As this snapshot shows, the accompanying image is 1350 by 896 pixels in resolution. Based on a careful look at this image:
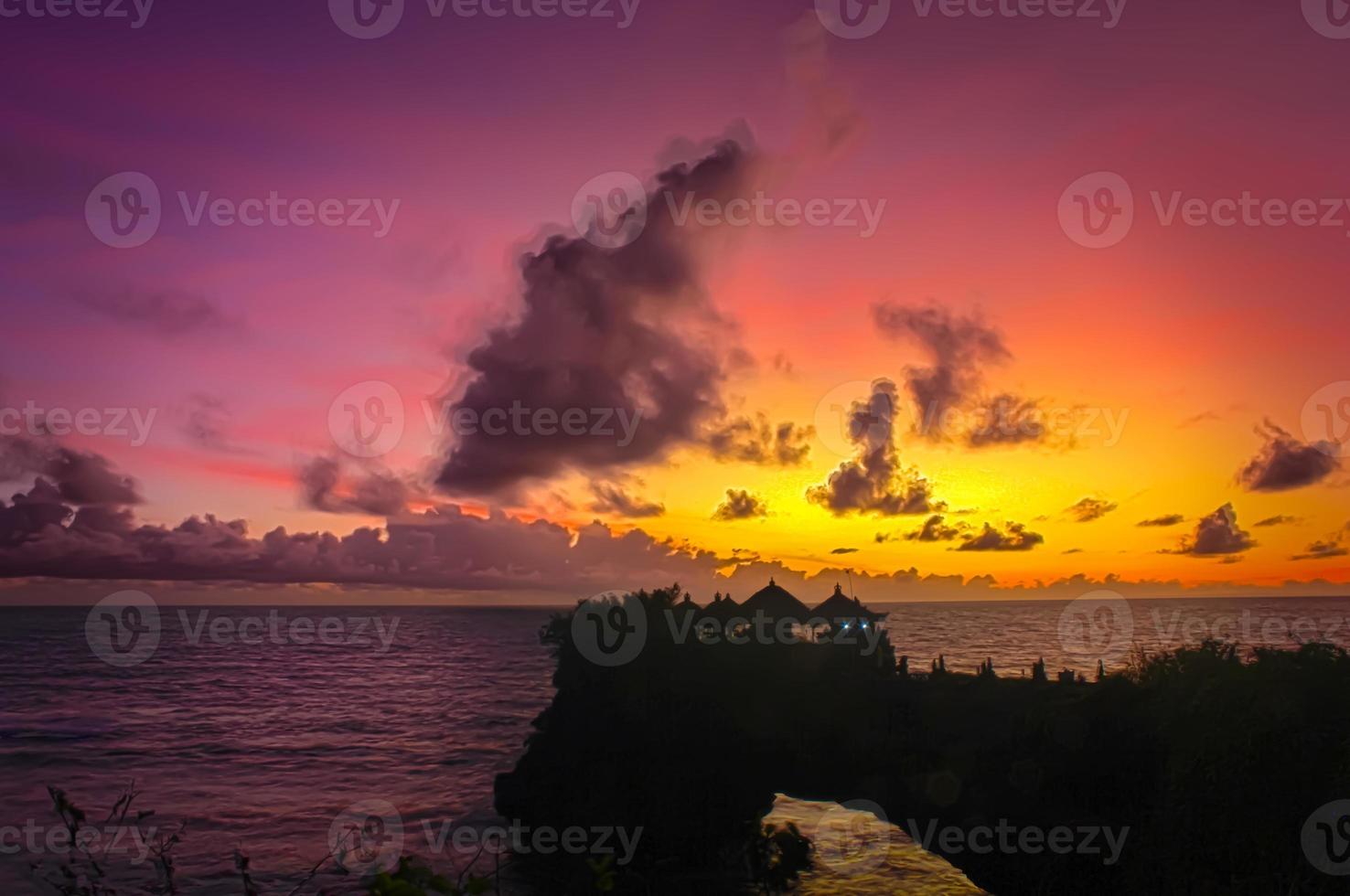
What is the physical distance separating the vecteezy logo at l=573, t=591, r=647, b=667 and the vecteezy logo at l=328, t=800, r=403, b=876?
12602mm

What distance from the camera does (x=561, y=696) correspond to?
40562 mm

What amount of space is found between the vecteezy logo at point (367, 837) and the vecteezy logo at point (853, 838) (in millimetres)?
18372

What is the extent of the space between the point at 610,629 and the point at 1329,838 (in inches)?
1177

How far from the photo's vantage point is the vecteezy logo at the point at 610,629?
3921 cm

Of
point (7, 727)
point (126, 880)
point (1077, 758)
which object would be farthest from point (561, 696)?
point (7, 727)

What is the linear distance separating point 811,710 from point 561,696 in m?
12.4

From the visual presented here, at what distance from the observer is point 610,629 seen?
41.6 m

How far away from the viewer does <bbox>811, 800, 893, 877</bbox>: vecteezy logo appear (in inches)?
1140
